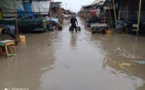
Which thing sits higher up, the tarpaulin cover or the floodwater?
the tarpaulin cover

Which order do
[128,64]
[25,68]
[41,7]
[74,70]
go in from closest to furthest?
[74,70]
[25,68]
[128,64]
[41,7]

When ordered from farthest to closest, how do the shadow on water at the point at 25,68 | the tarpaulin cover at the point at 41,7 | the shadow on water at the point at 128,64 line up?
the tarpaulin cover at the point at 41,7 → the shadow on water at the point at 128,64 → the shadow on water at the point at 25,68

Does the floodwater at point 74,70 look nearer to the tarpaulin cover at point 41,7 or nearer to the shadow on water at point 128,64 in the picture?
the shadow on water at point 128,64

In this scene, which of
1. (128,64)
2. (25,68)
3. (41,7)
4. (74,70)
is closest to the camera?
(74,70)

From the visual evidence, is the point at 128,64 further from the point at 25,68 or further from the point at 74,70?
the point at 25,68

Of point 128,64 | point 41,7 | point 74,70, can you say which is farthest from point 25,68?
point 41,7

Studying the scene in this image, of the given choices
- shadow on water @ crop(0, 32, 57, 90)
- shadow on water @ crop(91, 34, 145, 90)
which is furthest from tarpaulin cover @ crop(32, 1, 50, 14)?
shadow on water @ crop(91, 34, 145, 90)

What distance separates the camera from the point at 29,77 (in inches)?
290

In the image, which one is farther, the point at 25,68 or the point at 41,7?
the point at 41,7

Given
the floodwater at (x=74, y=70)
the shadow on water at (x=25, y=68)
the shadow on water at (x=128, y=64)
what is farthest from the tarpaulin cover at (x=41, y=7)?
the shadow on water at (x=128, y=64)

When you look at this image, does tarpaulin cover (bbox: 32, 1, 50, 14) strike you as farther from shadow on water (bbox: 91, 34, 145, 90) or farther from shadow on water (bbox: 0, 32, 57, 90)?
shadow on water (bbox: 91, 34, 145, 90)

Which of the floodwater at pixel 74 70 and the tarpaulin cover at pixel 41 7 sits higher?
the tarpaulin cover at pixel 41 7

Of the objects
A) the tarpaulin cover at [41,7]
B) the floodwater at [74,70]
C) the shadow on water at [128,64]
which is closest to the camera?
the floodwater at [74,70]

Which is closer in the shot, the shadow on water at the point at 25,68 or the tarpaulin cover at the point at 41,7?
the shadow on water at the point at 25,68
